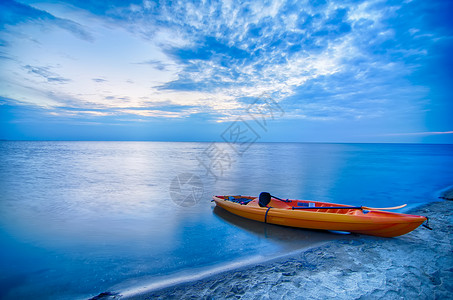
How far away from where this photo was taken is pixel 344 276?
4078 mm

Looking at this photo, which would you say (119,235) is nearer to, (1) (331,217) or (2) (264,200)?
(2) (264,200)

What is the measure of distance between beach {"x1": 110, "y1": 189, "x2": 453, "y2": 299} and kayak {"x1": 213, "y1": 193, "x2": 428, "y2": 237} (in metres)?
0.44

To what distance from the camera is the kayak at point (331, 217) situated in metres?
5.55

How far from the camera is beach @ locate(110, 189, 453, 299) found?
3.62 meters

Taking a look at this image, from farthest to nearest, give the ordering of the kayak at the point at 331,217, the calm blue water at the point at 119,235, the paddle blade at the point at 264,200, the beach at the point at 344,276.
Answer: the paddle blade at the point at 264,200
the kayak at the point at 331,217
the calm blue water at the point at 119,235
the beach at the point at 344,276

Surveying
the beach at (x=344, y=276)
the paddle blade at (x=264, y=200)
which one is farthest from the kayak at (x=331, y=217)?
the beach at (x=344, y=276)

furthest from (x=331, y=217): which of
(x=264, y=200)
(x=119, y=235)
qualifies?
(x=119, y=235)

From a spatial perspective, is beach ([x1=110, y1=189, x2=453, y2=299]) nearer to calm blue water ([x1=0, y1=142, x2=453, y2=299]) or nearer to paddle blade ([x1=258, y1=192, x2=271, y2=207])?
calm blue water ([x1=0, y1=142, x2=453, y2=299])

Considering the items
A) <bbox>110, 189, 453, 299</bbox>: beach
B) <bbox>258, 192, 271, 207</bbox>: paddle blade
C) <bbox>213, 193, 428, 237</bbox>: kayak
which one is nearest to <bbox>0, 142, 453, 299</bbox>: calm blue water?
<bbox>213, 193, 428, 237</bbox>: kayak

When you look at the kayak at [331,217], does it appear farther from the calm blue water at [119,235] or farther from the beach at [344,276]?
the beach at [344,276]

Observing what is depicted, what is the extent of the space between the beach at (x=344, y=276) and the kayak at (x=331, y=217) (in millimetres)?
441

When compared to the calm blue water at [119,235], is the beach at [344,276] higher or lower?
higher

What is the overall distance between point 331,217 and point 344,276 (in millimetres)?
2245

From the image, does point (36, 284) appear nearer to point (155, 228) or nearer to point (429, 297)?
point (155, 228)
